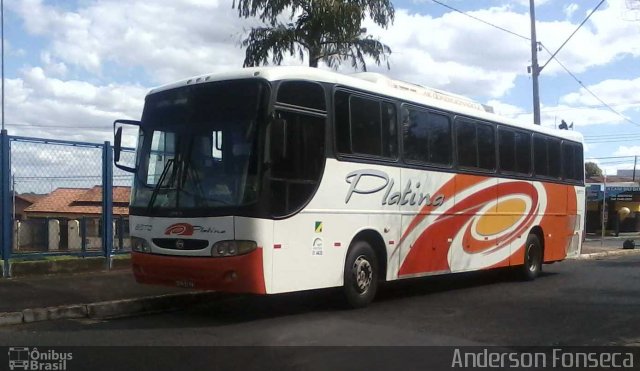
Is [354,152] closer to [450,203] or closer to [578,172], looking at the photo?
[450,203]

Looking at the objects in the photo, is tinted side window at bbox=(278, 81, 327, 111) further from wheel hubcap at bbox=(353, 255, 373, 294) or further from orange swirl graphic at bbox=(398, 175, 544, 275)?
orange swirl graphic at bbox=(398, 175, 544, 275)

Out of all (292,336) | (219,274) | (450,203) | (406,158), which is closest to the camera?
(292,336)

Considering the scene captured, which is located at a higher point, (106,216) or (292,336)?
(106,216)

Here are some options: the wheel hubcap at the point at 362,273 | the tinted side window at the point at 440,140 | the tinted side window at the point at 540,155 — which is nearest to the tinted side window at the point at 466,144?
the tinted side window at the point at 440,140

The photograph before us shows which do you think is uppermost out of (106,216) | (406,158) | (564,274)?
(406,158)

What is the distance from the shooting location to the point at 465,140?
39.8 feet

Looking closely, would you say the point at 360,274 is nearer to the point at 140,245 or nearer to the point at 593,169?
the point at 140,245

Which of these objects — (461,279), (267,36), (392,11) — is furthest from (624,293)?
(267,36)

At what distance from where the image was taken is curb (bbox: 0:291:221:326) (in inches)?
327

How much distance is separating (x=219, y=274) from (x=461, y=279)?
7935 millimetres

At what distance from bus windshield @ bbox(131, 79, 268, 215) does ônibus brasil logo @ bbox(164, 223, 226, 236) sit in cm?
19

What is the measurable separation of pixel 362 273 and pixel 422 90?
3841 millimetres

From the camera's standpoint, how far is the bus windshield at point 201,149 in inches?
320

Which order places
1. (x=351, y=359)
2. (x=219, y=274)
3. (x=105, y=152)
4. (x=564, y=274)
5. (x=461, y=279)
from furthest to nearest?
(x=564, y=274) → (x=461, y=279) → (x=105, y=152) → (x=219, y=274) → (x=351, y=359)
